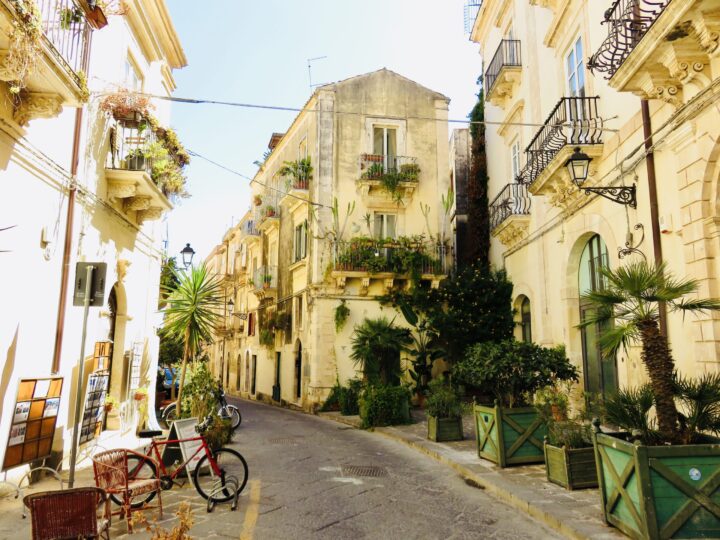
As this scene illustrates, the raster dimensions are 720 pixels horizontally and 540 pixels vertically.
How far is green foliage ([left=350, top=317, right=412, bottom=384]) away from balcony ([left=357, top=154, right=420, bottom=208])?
4419 millimetres

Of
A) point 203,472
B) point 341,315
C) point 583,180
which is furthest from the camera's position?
point 341,315

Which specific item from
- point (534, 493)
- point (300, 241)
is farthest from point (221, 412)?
point (300, 241)

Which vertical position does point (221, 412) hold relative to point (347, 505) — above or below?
above

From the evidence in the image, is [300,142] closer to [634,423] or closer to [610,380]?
[610,380]

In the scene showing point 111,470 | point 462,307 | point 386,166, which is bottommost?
point 111,470

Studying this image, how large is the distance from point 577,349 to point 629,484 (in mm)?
7491

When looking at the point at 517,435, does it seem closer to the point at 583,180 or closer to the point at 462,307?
the point at 583,180

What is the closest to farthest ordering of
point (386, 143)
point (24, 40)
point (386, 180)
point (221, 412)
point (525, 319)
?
point (24, 40), point (221, 412), point (525, 319), point (386, 180), point (386, 143)

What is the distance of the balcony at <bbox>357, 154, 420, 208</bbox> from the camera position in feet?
67.1

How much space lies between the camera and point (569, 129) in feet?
38.2

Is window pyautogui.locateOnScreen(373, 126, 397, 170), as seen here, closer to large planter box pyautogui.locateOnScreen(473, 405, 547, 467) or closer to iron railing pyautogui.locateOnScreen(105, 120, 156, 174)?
iron railing pyautogui.locateOnScreen(105, 120, 156, 174)

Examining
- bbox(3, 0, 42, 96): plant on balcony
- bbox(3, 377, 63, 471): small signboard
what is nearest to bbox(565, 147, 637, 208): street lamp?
bbox(3, 0, 42, 96): plant on balcony

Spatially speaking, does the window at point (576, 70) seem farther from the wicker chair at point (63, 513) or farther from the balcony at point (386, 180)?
the wicker chair at point (63, 513)

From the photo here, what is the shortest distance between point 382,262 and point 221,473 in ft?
44.4
